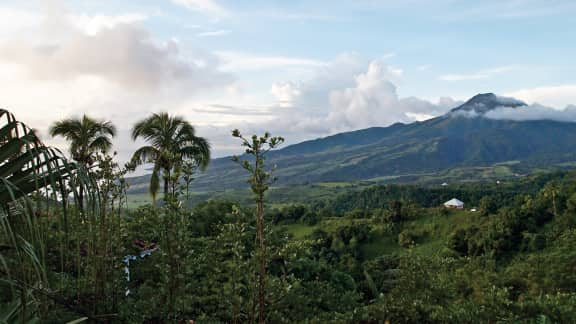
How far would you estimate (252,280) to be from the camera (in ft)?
18.7

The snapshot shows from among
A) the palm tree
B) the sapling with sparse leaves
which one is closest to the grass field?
the palm tree

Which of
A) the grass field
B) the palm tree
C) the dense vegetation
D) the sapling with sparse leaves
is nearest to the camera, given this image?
the dense vegetation

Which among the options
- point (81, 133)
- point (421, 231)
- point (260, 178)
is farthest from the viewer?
point (421, 231)

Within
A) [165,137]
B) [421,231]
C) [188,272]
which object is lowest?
[421,231]

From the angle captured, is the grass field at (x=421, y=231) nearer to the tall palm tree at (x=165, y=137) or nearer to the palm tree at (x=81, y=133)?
the tall palm tree at (x=165, y=137)

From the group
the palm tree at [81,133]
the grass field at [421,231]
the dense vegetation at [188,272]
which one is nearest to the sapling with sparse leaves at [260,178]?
the dense vegetation at [188,272]

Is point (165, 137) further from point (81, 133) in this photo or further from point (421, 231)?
point (421, 231)

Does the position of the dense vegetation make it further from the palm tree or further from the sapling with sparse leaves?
the palm tree

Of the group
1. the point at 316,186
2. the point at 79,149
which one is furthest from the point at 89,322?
the point at 316,186

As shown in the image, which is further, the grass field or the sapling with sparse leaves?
the grass field

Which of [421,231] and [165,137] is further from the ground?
[165,137]

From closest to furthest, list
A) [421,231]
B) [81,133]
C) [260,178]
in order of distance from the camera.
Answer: [260,178] → [81,133] → [421,231]

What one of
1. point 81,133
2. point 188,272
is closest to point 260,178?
point 188,272

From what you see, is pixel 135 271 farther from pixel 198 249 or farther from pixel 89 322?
pixel 89 322
